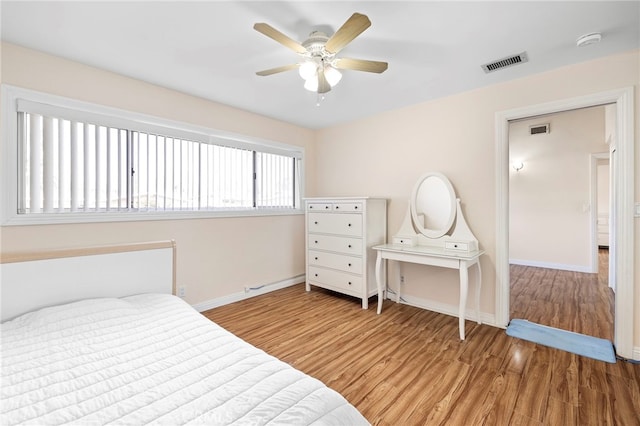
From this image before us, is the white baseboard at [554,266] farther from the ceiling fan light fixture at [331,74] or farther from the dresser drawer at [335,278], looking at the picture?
the ceiling fan light fixture at [331,74]

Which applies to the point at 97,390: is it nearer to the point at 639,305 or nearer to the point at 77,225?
the point at 77,225

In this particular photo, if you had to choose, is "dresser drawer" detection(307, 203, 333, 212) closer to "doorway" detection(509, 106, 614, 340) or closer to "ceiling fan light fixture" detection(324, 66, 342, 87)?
"ceiling fan light fixture" detection(324, 66, 342, 87)

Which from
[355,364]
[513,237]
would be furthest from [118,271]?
[513,237]

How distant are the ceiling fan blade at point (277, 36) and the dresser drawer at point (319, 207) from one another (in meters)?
2.05

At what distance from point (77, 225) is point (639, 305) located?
183 inches

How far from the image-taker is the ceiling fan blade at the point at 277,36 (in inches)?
59.8

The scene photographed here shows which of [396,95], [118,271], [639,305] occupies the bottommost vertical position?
[639,305]

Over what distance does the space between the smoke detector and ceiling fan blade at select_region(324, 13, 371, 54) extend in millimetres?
1676

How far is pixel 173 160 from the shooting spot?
2.99m

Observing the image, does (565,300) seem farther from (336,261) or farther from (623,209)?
(336,261)

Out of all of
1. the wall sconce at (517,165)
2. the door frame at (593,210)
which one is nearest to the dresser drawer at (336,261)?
the wall sconce at (517,165)

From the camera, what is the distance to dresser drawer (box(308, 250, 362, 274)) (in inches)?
131

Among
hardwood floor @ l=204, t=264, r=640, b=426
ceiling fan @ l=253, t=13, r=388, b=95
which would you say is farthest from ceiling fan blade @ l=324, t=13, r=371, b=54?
hardwood floor @ l=204, t=264, r=640, b=426

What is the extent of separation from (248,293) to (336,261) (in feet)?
4.00
